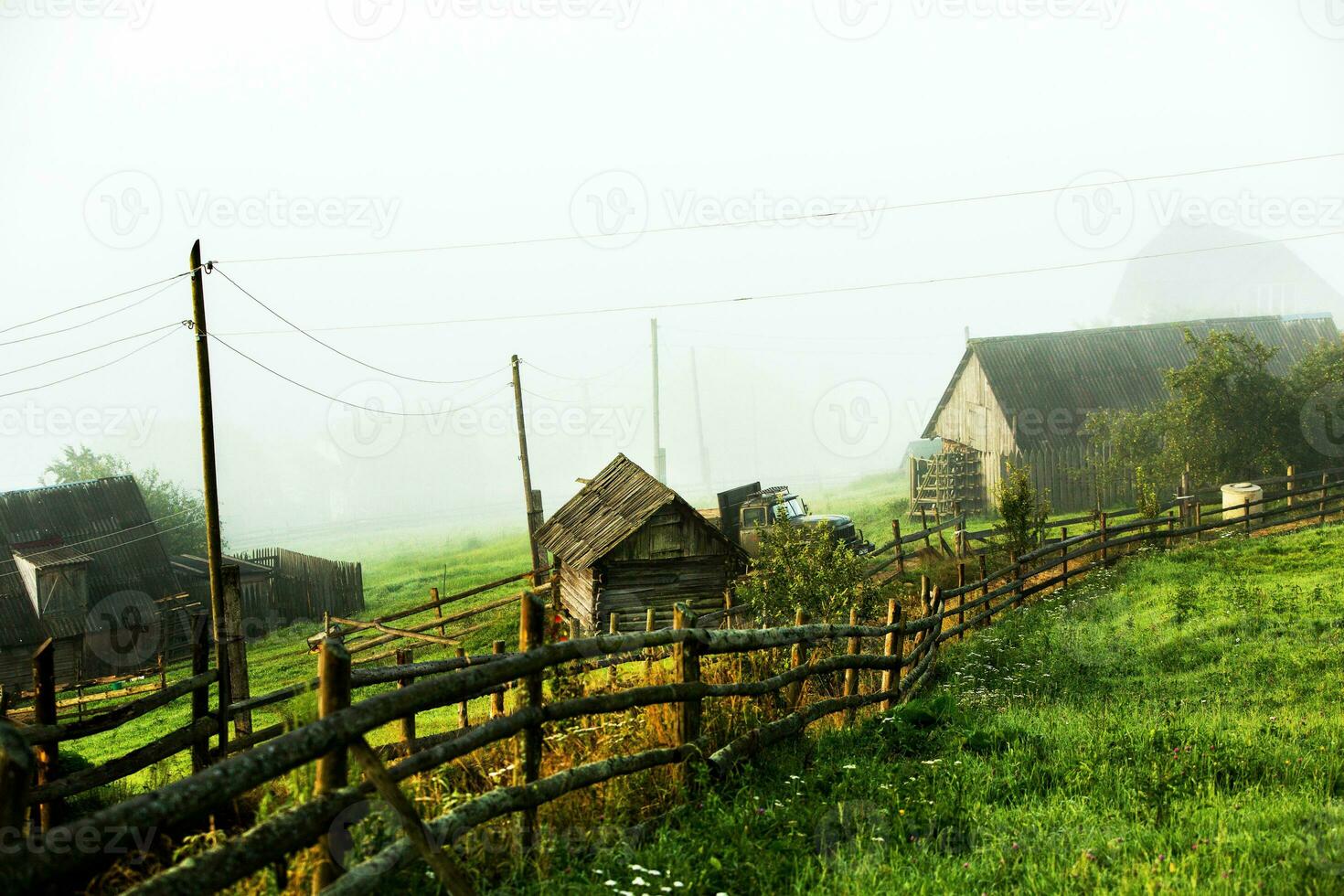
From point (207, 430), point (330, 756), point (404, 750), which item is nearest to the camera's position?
point (330, 756)

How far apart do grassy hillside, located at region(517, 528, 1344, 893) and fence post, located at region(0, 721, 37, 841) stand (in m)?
2.10

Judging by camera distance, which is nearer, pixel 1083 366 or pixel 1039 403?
pixel 1039 403

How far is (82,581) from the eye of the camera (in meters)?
30.7

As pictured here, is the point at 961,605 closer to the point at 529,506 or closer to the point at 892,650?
the point at 892,650

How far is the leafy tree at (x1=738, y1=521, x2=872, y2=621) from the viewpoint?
1511 centimetres

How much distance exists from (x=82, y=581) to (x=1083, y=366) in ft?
126

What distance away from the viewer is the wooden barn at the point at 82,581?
2953 cm

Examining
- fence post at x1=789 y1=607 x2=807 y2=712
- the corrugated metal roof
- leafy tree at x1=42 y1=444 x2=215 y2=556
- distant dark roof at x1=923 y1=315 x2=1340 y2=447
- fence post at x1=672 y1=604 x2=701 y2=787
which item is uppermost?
distant dark roof at x1=923 y1=315 x2=1340 y2=447

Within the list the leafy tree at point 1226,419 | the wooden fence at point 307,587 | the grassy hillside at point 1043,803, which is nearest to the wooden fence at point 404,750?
the grassy hillside at point 1043,803

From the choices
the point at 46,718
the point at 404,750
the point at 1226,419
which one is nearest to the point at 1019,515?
the point at 1226,419

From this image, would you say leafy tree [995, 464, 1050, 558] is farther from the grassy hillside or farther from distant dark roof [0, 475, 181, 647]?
distant dark roof [0, 475, 181, 647]

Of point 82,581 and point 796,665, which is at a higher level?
point 82,581

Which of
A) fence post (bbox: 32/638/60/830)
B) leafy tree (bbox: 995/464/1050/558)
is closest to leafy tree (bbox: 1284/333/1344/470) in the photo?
leafy tree (bbox: 995/464/1050/558)

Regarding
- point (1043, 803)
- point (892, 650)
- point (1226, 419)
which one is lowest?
point (1043, 803)
